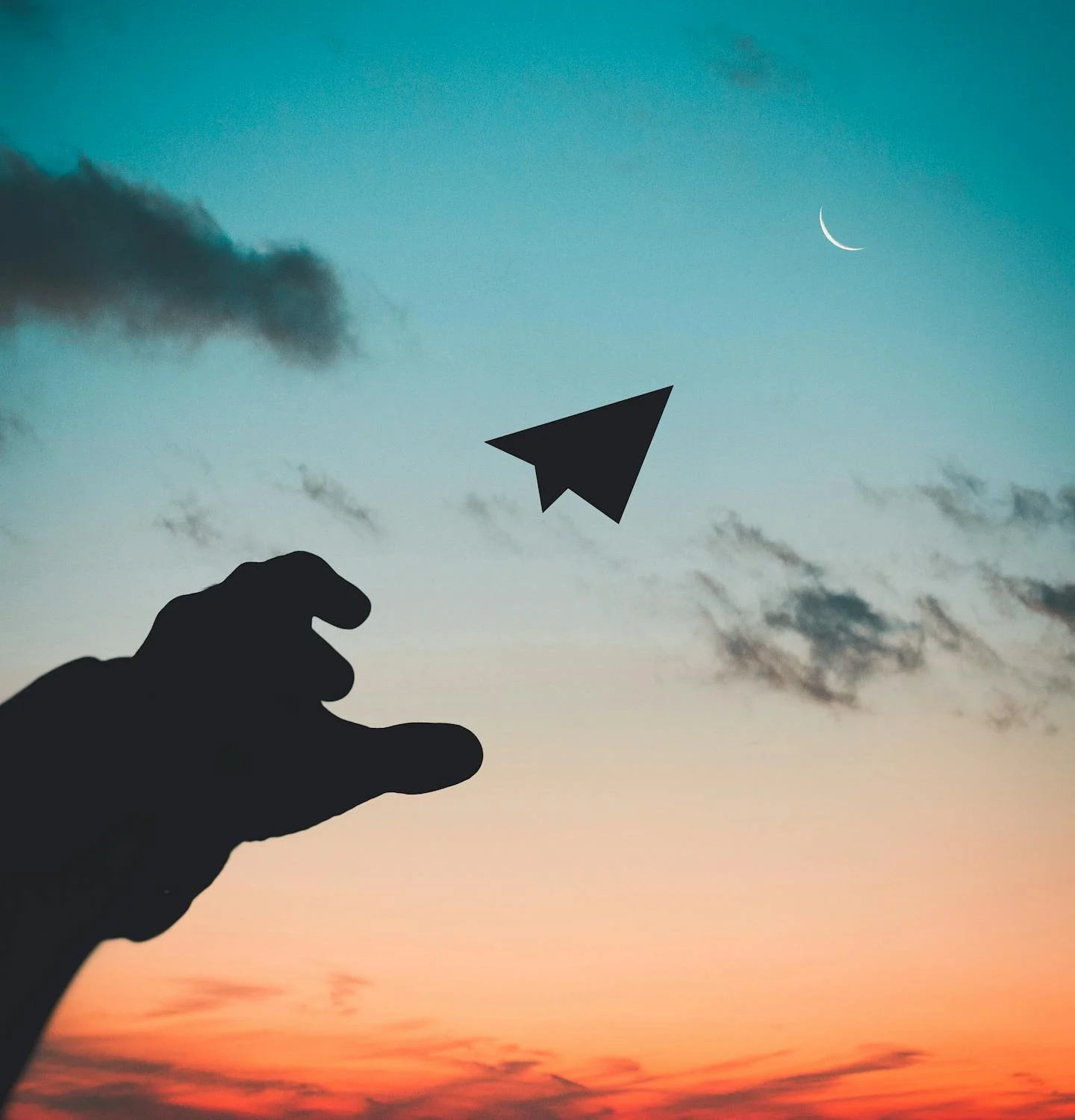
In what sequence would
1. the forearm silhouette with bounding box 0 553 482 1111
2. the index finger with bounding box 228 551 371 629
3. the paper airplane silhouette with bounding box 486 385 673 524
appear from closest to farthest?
the forearm silhouette with bounding box 0 553 482 1111, the index finger with bounding box 228 551 371 629, the paper airplane silhouette with bounding box 486 385 673 524

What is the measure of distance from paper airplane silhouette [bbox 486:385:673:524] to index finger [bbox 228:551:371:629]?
110 inches

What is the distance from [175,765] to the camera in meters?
3.03

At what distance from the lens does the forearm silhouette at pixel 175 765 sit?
2605 mm

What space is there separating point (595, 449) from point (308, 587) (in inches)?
126

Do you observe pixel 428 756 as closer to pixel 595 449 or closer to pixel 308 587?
pixel 308 587

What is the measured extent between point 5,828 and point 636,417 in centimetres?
439

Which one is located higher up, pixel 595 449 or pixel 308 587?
pixel 595 449

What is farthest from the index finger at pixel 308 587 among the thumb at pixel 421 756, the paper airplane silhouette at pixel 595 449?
the paper airplane silhouette at pixel 595 449

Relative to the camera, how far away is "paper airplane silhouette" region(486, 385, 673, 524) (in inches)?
244

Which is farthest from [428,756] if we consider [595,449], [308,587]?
[595,449]

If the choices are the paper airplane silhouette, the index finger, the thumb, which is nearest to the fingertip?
the thumb

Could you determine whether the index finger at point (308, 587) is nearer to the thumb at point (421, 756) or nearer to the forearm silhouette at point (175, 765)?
the forearm silhouette at point (175, 765)

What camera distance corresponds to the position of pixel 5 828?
2.67 m

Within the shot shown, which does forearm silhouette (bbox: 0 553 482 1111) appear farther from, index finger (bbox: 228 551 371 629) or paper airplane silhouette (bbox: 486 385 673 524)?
paper airplane silhouette (bbox: 486 385 673 524)
